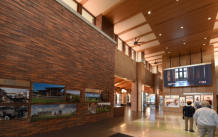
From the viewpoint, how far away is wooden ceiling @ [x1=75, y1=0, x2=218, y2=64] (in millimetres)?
8148

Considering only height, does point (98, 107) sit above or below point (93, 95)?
below

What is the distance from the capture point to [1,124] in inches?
153

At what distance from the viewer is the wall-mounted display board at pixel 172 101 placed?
1508 cm

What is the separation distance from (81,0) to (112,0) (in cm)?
180

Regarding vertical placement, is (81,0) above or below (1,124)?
above

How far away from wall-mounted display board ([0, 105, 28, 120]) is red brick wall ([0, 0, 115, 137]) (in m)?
0.17

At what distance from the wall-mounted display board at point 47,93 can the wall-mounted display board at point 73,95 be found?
0.27 m

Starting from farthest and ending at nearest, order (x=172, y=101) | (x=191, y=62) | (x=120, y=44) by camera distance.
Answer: (x=172, y=101) < (x=191, y=62) < (x=120, y=44)

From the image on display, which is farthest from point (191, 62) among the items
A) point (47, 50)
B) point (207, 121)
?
point (47, 50)

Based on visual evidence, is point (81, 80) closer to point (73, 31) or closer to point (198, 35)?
point (73, 31)

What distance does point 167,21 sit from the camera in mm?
9570

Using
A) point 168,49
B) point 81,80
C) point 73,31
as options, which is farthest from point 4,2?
point 168,49

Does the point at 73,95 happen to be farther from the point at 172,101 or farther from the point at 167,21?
the point at 172,101

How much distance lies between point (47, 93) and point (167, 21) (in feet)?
28.6
